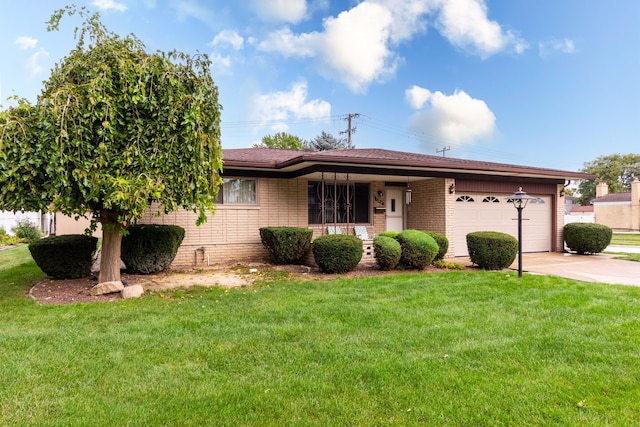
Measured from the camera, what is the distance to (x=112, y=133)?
18.4 ft

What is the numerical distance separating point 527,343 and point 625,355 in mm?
823

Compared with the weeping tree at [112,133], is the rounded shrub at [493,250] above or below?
below

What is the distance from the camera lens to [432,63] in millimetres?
15969

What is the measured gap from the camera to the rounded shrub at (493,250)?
887cm

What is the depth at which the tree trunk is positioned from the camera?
6613mm

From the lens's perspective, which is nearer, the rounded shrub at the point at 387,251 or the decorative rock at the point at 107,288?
the decorative rock at the point at 107,288

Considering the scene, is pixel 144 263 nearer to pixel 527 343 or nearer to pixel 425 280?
pixel 425 280

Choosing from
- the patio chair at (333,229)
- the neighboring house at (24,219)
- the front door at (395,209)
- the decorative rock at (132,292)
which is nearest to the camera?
the decorative rock at (132,292)

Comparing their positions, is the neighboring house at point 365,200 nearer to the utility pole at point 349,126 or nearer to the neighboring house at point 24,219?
the neighboring house at point 24,219

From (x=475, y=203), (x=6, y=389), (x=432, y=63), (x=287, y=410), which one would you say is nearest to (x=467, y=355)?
(x=287, y=410)

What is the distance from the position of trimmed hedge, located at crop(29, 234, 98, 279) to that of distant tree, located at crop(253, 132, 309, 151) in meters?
29.6

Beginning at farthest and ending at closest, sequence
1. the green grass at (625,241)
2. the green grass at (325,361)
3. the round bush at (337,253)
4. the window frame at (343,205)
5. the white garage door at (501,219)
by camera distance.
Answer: the green grass at (625,241) → the white garage door at (501,219) → the window frame at (343,205) → the round bush at (337,253) → the green grass at (325,361)

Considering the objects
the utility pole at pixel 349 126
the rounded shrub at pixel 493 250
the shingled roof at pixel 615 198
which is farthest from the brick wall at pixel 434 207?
the shingled roof at pixel 615 198

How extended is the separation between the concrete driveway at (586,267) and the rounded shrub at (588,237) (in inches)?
13.9
